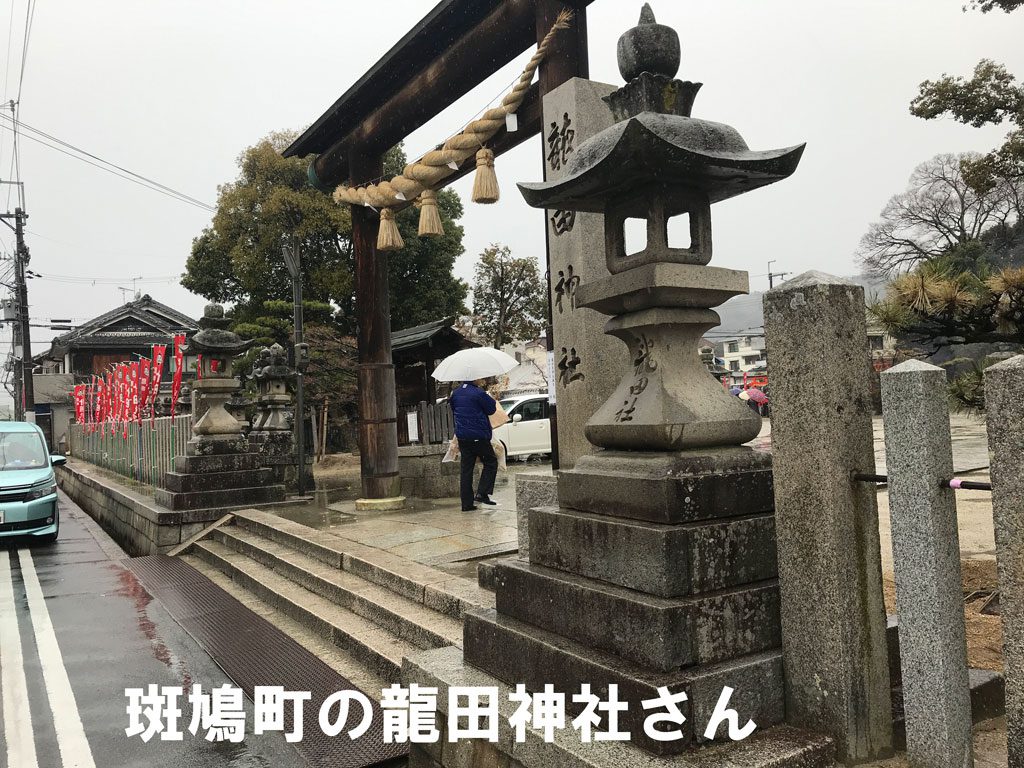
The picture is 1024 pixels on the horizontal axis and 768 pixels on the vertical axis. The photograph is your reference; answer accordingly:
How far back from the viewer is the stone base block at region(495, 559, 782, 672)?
264 centimetres

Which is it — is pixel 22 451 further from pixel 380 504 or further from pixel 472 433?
pixel 472 433

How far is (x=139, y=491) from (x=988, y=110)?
15378mm

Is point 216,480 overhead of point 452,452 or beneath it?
beneath

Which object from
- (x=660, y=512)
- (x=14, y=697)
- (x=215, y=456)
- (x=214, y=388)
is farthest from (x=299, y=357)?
(x=660, y=512)

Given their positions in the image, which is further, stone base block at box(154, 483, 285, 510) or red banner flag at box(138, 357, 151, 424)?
→ red banner flag at box(138, 357, 151, 424)

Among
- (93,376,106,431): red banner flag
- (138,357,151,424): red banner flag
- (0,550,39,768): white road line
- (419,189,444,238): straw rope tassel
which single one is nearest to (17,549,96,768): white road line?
(0,550,39,768): white road line

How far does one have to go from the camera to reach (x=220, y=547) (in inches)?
402

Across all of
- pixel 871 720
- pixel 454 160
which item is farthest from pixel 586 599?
pixel 454 160

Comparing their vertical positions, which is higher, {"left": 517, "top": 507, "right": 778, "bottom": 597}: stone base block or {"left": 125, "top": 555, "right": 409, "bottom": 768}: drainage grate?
{"left": 517, "top": 507, "right": 778, "bottom": 597}: stone base block

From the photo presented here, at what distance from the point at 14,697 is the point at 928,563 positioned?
578cm

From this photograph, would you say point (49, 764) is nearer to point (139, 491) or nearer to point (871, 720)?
point (871, 720)

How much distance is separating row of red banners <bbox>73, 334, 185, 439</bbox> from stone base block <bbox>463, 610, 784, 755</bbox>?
11050 millimetres

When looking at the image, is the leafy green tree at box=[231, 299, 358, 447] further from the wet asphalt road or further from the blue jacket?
the blue jacket

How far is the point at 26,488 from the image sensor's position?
11.1 meters
